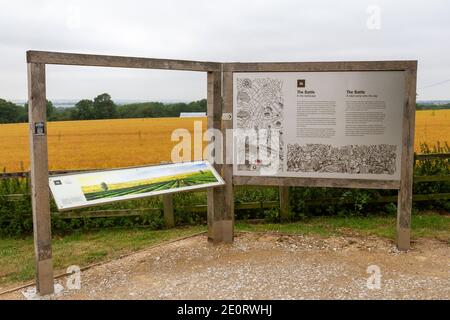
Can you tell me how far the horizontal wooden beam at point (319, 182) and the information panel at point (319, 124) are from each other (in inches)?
2.5

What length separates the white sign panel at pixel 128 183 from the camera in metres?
5.49

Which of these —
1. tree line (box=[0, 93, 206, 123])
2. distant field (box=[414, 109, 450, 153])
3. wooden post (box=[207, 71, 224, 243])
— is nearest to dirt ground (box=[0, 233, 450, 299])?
wooden post (box=[207, 71, 224, 243])

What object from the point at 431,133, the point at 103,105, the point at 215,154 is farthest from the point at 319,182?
the point at 431,133

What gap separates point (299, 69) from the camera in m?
6.84

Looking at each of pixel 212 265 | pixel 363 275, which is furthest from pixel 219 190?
pixel 363 275

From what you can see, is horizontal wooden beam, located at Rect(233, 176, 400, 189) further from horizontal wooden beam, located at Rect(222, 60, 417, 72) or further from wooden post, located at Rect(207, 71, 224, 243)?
horizontal wooden beam, located at Rect(222, 60, 417, 72)

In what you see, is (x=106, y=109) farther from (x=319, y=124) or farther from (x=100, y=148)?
(x=319, y=124)

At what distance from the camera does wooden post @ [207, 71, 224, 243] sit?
22.9 ft

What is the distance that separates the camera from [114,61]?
5.79 metres

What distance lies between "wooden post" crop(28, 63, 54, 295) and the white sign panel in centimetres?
18

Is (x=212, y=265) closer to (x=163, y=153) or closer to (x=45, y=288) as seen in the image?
(x=45, y=288)

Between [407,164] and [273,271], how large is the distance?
2418 mm

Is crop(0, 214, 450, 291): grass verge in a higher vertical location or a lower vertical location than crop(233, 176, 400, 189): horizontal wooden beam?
lower

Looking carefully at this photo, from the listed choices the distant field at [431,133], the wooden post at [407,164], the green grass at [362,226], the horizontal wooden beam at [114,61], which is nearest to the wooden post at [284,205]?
the green grass at [362,226]
